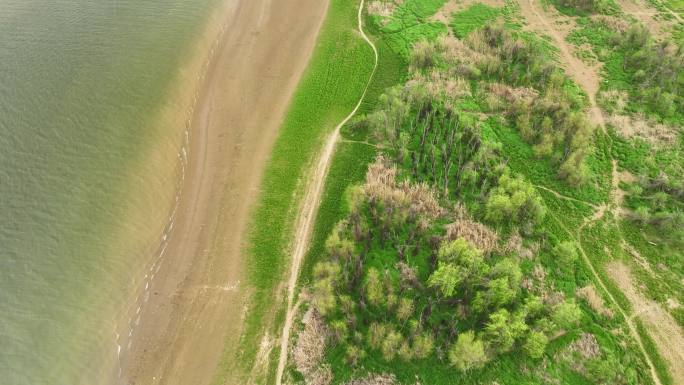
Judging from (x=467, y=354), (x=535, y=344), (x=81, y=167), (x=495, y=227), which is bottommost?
(x=467, y=354)

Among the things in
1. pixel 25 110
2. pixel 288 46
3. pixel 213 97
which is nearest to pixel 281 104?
pixel 213 97

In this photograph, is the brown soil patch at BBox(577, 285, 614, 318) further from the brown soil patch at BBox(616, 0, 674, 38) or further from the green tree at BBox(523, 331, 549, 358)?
the brown soil patch at BBox(616, 0, 674, 38)

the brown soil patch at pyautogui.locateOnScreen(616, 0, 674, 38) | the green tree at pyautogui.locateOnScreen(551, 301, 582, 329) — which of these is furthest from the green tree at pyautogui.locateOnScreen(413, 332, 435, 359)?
the brown soil patch at pyautogui.locateOnScreen(616, 0, 674, 38)

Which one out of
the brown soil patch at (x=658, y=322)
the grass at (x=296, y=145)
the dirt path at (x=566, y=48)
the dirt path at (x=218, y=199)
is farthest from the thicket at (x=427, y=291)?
the dirt path at (x=566, y=48)

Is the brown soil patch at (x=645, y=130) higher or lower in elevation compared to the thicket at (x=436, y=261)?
higher

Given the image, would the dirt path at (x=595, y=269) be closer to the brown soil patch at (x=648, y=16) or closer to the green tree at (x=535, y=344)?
the green tree at (x=535, y=344)

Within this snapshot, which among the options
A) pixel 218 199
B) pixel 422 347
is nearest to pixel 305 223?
pixel 218 199

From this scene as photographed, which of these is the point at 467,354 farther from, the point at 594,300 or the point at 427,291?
the point at 594,300

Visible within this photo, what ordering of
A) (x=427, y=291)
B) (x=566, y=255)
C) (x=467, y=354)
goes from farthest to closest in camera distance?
(x=566, y=255) → (x=427, y=291) → (x=467, y=354)
